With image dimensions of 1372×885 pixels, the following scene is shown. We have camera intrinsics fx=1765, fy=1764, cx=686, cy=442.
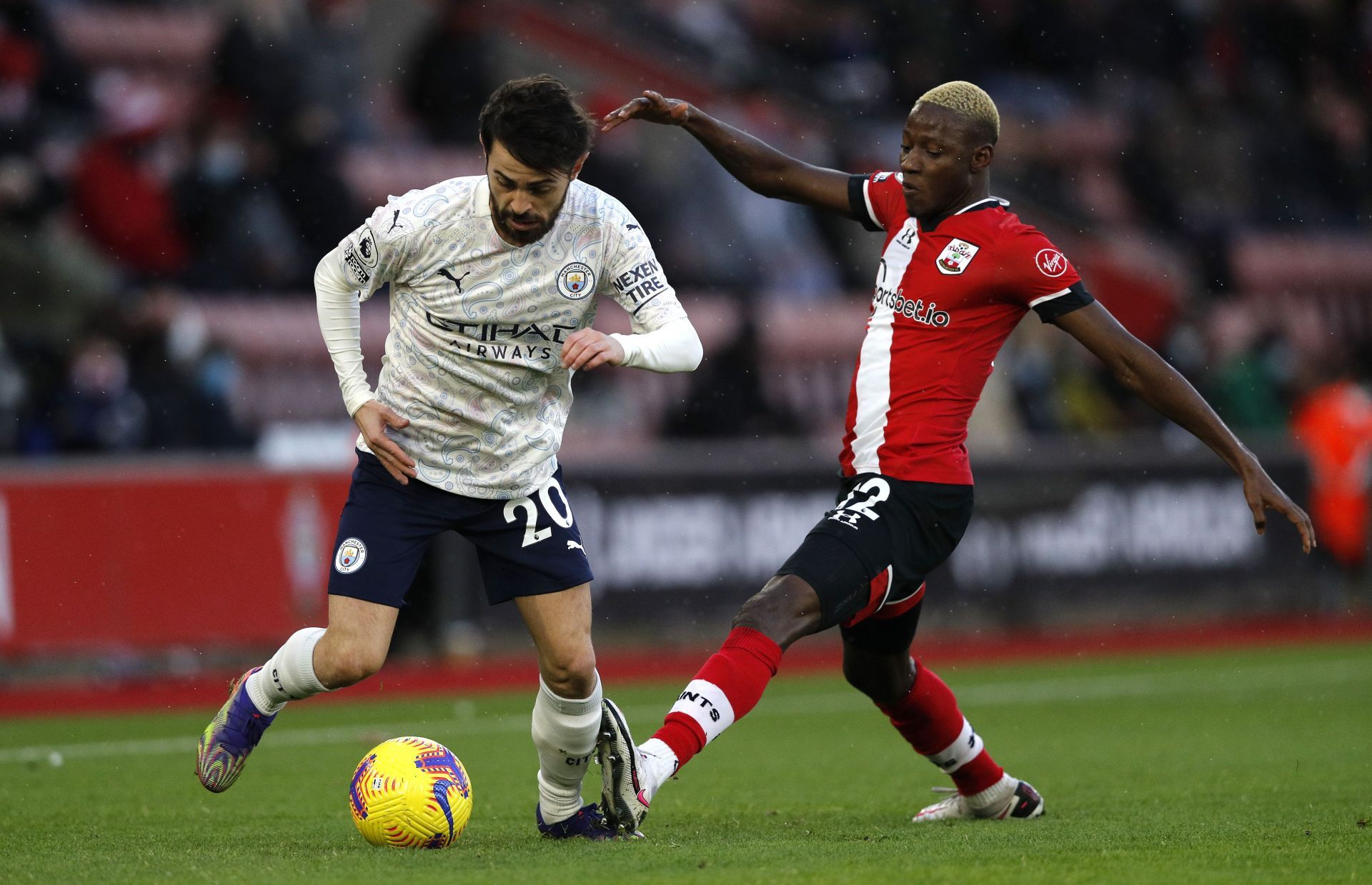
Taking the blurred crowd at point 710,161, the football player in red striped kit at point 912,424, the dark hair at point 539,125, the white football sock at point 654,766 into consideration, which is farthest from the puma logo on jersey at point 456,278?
the blurred crowd at point 710,161

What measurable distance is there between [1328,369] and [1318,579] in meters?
4.01

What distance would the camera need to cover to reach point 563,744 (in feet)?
17.9

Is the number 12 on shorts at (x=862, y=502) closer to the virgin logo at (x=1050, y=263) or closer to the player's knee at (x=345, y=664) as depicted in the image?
the virgin logo at (x=1050, y=263)

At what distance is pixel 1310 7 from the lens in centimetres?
2589

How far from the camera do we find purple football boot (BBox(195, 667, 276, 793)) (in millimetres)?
5387

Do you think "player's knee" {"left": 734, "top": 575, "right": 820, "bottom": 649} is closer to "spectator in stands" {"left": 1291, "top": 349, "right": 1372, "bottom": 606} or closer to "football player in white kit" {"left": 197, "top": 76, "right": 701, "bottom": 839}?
"football player in white kit" {"left": 197, "top": 76, "right": 701, "bottom": 839}

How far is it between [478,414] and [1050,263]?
1.86m

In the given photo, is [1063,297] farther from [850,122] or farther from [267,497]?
[850,122]

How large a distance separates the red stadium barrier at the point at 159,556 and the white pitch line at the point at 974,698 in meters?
2.00

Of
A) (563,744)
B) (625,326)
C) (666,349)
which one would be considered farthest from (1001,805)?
(625,326)

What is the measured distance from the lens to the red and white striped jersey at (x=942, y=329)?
5.62 metres

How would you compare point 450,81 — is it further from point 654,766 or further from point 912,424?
point 654,766

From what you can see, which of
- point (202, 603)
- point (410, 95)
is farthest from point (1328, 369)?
point (202, 603)


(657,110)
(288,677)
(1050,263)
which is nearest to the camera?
(288,677)
